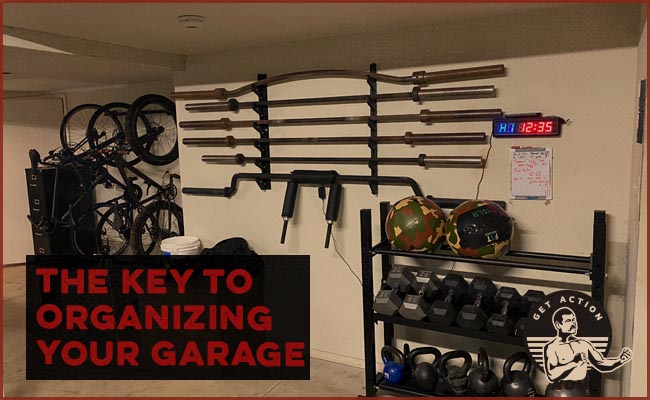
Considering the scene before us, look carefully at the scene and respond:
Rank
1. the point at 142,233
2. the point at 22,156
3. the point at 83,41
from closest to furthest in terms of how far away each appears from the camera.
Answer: the point at 83,41 < the point at 142,233 < the point at 22,156

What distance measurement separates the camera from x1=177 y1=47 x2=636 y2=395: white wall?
89.9 inches

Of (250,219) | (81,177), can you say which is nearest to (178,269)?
(250,219)

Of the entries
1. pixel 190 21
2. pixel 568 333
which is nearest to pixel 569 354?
pixel 568 333

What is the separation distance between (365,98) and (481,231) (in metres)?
1.02

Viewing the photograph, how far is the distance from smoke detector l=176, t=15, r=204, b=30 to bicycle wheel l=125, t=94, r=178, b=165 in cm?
216

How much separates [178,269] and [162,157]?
155cm

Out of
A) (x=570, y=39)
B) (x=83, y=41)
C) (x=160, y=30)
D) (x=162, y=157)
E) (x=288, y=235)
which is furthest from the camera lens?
(x=162, y=157)

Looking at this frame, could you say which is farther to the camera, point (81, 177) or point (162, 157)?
point (81, 177)

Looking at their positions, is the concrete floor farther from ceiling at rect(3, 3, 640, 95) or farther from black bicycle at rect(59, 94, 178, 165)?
black bicycle at rect(59, 94, 178, 165)

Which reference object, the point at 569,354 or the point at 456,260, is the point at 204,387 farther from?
the point at 569,354

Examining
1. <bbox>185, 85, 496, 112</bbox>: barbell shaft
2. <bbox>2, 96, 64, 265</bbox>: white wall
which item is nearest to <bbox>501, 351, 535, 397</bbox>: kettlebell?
<bbox>185, 85, 496, 112</bbox>: barbell shaft

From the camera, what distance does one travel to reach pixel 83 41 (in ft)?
9.13

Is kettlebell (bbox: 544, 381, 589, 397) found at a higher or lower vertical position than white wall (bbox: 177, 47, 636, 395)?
lower

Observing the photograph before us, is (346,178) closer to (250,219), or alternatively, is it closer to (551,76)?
(250,219)
